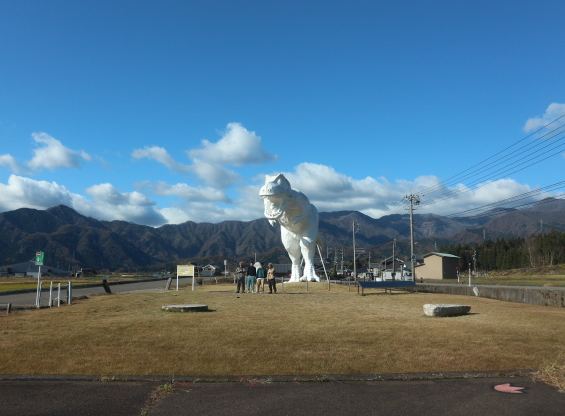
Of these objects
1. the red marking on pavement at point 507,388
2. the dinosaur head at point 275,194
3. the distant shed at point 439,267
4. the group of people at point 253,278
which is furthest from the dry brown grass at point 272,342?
the distant shed at point 439,267

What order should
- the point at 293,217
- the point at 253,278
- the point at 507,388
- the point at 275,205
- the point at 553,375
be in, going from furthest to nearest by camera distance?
the point at 293,217
the point at 275,205
the point at 253,278
the point at 553,375
the point at 507,388

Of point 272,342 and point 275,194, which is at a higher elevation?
point 275,194

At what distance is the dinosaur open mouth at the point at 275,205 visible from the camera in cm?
2878

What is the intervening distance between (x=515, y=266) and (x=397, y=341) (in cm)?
8229

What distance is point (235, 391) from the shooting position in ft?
19.1

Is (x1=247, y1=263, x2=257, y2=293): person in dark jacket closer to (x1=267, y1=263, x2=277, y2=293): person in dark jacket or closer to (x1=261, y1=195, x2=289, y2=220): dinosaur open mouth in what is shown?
(x1=267, y1=263, x2=277, y2=293): person in dark jacket

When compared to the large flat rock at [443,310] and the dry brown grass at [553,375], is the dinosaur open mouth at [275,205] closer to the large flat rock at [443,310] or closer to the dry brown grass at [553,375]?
the large flat rock at [443,310]

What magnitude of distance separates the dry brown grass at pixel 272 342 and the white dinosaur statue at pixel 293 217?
49.0ft

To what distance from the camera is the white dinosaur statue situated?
28.8 metres

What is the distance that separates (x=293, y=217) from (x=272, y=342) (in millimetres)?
21403

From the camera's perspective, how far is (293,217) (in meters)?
30.3

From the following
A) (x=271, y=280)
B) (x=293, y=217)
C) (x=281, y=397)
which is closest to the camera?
(x=281, y=397)

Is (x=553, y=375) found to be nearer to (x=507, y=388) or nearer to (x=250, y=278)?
(x=507, y=388)

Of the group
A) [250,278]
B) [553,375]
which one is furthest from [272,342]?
[250,278]
